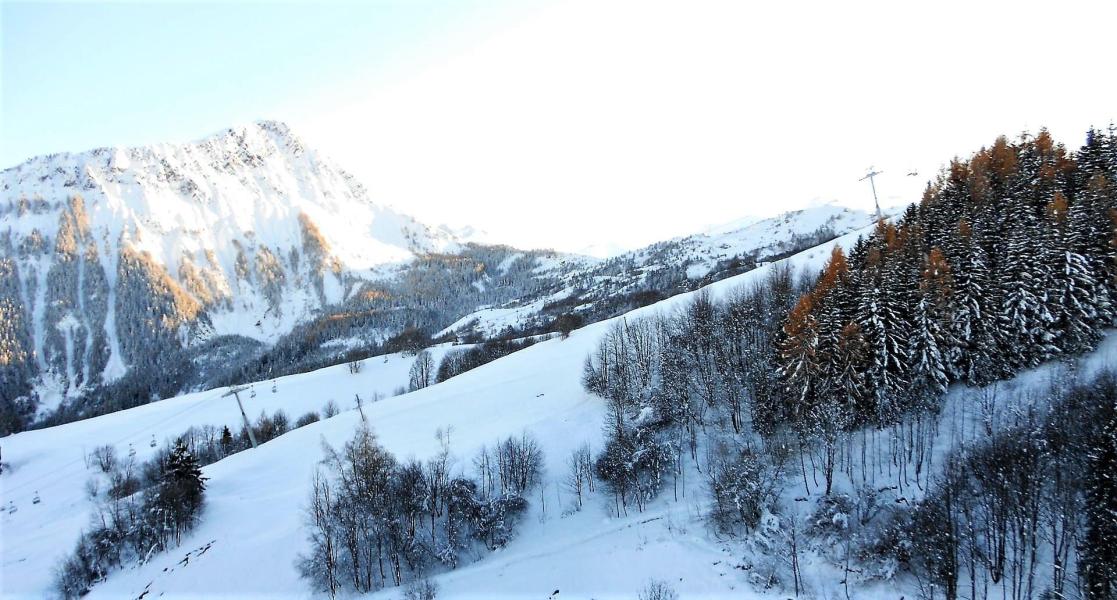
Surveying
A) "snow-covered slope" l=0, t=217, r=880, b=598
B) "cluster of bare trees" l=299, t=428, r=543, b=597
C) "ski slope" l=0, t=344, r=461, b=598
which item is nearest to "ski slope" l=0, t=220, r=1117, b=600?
"snow-covered slope" l=0, t=217, r=880, b=598

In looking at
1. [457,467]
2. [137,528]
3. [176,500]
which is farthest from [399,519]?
[137,528]

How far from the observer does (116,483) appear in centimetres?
5934

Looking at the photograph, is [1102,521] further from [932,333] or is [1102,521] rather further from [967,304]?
[967,304]

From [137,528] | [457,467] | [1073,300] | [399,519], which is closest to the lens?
[1073,300]

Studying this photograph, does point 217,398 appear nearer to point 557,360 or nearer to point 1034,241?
point 557,360

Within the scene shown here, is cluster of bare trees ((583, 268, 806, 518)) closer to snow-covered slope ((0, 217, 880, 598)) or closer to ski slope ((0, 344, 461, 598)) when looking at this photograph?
snow-covered slope ((0, 217, 880, 598))

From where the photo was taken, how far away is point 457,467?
1789 inches

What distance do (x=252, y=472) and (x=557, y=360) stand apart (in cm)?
4038

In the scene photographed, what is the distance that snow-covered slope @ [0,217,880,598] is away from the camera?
34594 mm

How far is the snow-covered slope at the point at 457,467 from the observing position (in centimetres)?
3459

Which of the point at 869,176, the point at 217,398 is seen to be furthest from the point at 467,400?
the point at 217,398

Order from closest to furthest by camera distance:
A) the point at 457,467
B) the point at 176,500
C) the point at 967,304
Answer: the point at 967,304 < the point at 176,500 < the point at 457,467

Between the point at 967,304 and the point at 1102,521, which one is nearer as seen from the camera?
the point at 1102,521

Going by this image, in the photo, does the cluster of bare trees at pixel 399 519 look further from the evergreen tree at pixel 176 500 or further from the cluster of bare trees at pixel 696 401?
the evergreen tree at pixel 176 500
